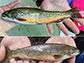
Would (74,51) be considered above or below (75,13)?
below

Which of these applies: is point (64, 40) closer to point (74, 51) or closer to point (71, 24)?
point (74, 51)

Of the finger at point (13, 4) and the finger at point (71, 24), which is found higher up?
the finger at point (13, 4)

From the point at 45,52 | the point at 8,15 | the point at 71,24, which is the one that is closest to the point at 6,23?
the point at 8,15

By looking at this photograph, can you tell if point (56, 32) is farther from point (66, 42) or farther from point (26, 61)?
point (26, 61)

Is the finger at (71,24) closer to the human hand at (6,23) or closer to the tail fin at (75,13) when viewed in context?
the tail fin at (75,13)

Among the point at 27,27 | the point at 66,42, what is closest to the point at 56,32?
the point at 66,42

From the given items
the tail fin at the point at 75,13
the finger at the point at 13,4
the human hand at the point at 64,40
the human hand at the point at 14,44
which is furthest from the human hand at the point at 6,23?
the tail fin at the point at 75,13

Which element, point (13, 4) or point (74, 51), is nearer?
point (74, 51)
